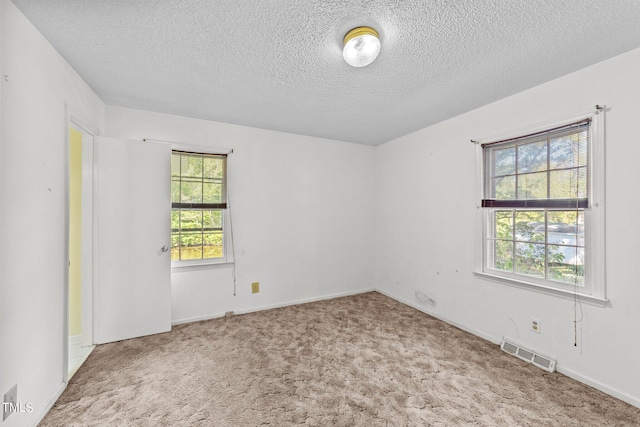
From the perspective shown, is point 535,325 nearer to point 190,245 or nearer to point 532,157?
point 532,157

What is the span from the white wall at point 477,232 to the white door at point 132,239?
3017 mm

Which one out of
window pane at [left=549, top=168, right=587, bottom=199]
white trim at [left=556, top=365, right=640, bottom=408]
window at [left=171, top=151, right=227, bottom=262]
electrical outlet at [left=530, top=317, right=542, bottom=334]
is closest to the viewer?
white trim at [left=556, top=365, right=640, bottom=408]

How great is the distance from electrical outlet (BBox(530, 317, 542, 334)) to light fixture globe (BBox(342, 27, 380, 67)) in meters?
2.60

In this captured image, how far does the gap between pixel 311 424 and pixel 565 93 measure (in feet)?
10.3

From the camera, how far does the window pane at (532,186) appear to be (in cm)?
242

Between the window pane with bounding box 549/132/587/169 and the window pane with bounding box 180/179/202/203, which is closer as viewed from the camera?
the window pane with bounding box 549/132/587/169

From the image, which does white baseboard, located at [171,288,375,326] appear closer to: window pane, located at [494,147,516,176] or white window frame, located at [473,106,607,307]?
white window frame, located at [473,106,607,307]

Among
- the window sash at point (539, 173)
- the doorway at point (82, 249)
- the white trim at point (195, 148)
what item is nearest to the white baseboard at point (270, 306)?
the doorway at point (82, 249)

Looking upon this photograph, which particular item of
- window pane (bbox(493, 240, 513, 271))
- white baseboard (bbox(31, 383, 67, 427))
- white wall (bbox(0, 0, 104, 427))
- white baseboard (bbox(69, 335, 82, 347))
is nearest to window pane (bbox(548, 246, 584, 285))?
window pane (bbox(493, 240, 513, 271))

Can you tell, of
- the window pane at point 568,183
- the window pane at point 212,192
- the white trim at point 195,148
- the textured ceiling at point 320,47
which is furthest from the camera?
the window pane at point 212,192

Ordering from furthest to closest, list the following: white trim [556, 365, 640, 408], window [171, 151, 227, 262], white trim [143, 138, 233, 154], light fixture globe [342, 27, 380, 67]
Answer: window [171, 151, 227, 262] < white trim [143, 138, 233, 154] < white trim [556, 365, 640, 408] < light fixture globe [342, 27, 380, 67]

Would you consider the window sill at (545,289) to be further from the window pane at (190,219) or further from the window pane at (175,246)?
the window pane at (175,246)

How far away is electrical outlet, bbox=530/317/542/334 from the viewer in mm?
2359

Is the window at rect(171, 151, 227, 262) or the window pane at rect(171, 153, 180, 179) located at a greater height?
the window pane at rect(171, 153, 180, 179)
